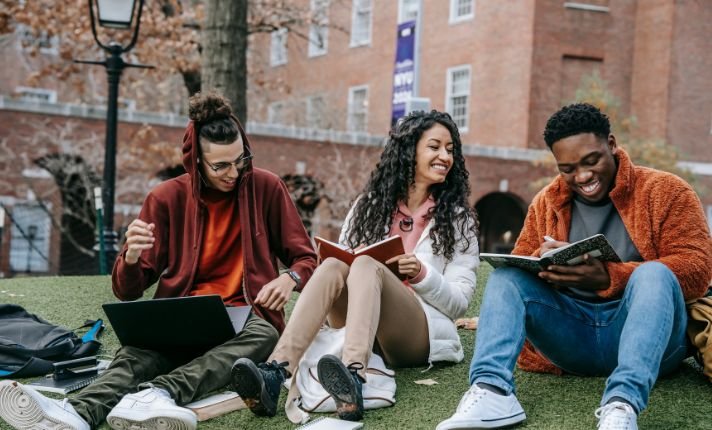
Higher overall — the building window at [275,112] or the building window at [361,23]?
the building window at [361,23]

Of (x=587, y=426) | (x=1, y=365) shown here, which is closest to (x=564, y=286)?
(x=587, y=426)

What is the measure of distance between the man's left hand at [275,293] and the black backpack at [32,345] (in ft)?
4.07

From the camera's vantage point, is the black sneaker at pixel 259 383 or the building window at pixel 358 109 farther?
the building window at pixel 358 109

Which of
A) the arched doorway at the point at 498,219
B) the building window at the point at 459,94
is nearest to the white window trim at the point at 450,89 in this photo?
the building window at the point at 459,94

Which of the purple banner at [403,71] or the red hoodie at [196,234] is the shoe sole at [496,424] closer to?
the red hoodie at [196,234]

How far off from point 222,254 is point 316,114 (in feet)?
67.8

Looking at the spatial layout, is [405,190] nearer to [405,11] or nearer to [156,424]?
[156,424]

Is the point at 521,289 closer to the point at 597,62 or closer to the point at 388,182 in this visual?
the point at 388,182

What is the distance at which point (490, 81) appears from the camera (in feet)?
80.7

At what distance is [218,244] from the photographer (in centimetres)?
458

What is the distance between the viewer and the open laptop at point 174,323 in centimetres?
390

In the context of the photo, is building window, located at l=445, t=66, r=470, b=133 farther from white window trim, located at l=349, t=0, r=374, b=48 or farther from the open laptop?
the open laptop

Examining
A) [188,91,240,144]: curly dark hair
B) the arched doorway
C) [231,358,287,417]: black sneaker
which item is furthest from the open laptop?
the arched doorway

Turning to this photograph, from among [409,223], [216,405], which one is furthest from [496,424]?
[409,223]
